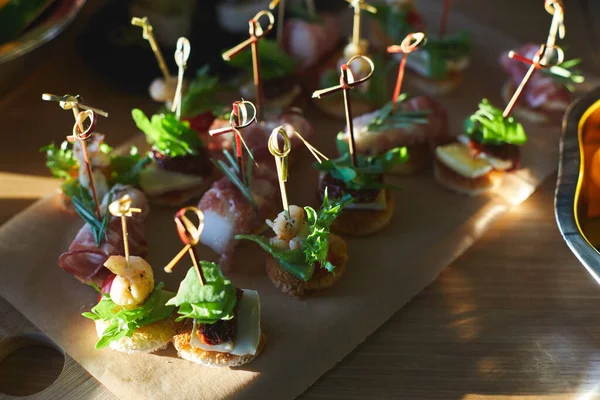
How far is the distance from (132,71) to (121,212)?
37.1 inches

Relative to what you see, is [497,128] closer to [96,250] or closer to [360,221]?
A: [360,221]

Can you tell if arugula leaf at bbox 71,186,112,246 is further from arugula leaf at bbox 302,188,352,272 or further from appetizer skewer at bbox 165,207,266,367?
arugula leaf at bbox 302,188,352,272

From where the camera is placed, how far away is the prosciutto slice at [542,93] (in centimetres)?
205

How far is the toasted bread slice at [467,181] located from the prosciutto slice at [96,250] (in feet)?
2.69

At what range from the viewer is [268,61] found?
6.77 ft

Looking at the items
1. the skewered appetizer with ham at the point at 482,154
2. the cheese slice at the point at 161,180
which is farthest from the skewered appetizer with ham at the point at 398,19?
the cheese slice at the point at 161,180

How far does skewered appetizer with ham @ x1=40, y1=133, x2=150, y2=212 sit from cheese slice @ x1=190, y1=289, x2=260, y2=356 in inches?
19.5

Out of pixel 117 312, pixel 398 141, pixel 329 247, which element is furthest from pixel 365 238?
pixel 117 312

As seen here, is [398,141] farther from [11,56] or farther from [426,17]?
[11,56]

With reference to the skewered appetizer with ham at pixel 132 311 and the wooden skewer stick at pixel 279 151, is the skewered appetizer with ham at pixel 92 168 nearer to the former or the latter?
the skewered appetizer with ham at pixel 132 311

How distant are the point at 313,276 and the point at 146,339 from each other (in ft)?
1.31

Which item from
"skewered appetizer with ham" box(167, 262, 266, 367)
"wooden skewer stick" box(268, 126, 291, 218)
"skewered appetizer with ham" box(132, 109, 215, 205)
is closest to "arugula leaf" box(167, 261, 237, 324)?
"skewered appetizer with ham" box(167, 262, 266, 367)

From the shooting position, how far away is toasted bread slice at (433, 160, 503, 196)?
6.12ft

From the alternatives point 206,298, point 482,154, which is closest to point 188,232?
point 206,298
